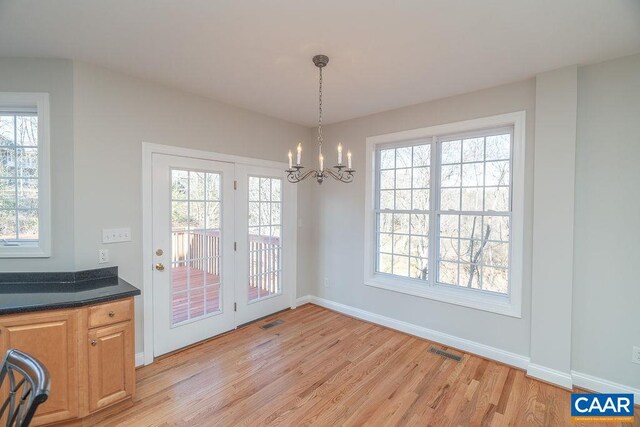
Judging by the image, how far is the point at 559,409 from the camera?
7.16ft

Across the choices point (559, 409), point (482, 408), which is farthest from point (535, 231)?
point (482, 408)

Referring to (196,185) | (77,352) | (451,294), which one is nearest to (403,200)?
(451,294)

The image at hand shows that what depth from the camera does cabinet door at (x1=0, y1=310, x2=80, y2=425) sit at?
184cm

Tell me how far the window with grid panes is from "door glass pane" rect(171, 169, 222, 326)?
6.66 ft

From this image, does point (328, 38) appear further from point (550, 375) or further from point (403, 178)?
point (550, 375)

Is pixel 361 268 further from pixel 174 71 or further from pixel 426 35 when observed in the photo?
pixel 174 71

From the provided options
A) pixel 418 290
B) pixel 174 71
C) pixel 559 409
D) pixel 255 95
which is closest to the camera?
pixel 559 409

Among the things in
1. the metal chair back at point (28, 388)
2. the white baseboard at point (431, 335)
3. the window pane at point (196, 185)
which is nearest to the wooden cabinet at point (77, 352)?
the metal chair back at point (28, 388)

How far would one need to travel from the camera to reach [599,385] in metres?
2.38

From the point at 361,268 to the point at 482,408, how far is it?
1.96 meters

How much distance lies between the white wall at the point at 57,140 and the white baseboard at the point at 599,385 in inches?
171

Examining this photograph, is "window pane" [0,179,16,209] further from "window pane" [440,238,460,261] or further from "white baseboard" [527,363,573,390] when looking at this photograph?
"white baseboard" [527,363,573,390]

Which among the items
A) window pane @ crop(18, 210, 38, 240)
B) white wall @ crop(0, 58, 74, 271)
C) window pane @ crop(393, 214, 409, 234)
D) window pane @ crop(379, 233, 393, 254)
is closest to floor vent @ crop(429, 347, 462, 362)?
window pane @ crop(379, 233, 393, 254)

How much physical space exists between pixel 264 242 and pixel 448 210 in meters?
2.31
